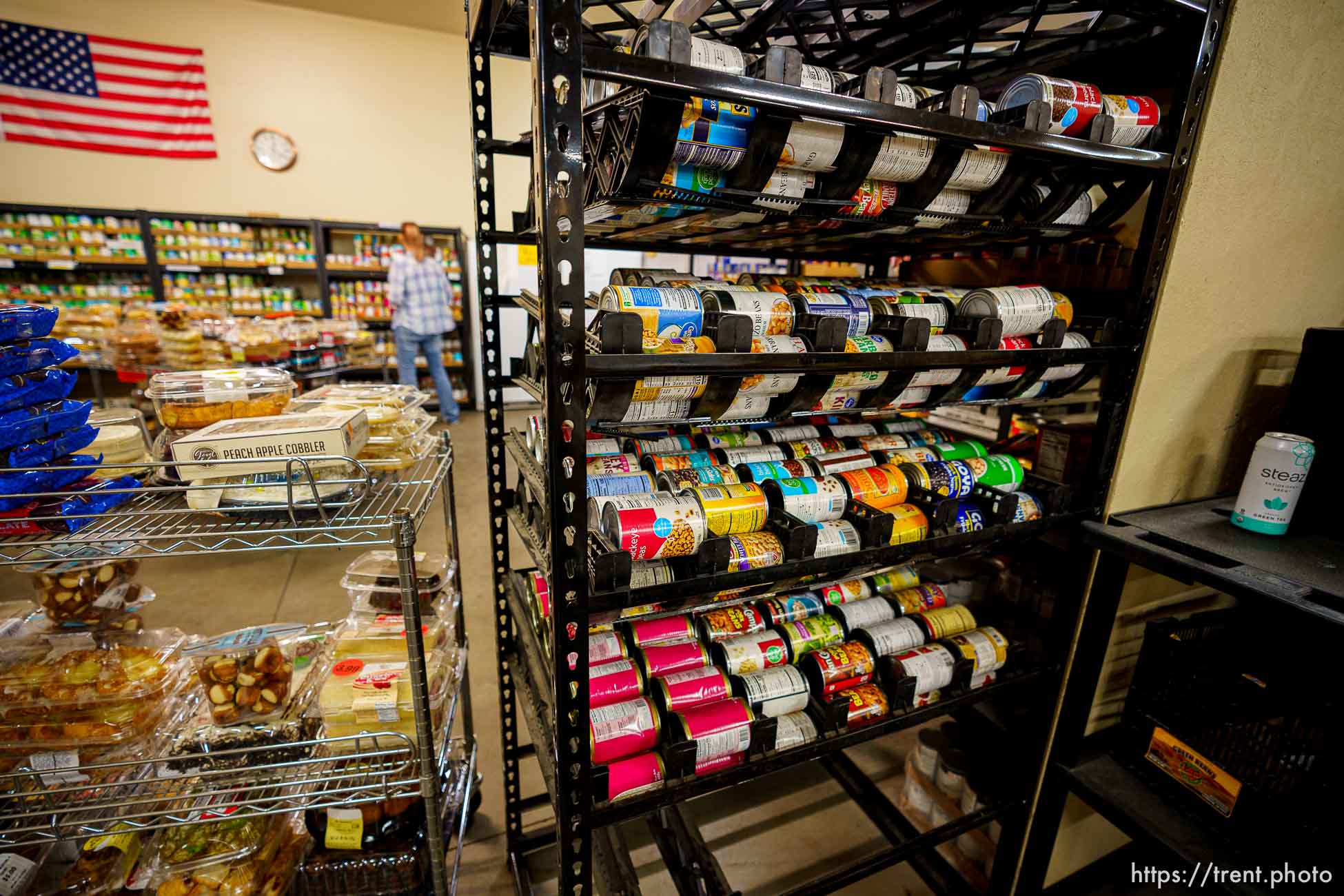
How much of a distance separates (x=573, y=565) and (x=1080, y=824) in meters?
1.77

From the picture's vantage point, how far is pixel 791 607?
55.3 inches

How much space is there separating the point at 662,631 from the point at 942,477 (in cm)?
74

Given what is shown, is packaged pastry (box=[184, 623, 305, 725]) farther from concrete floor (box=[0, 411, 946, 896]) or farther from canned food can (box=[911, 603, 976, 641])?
canned food can (box=[911, 603, 976, 641])

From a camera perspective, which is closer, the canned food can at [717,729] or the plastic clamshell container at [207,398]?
the canned food can at [717,729]

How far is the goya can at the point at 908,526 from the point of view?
1174 millimetres

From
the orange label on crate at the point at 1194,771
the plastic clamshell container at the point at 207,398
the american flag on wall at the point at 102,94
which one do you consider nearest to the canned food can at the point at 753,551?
the orange label on crate at the point at 1194,771

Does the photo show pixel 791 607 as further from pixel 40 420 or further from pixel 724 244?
pixel 40 420

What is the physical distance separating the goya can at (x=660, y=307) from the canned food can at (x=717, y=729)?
29.6 inches

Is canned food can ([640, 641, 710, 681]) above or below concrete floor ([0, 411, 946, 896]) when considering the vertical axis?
above

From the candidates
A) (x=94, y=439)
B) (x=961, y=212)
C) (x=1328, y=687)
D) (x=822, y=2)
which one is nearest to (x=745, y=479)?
(x=961, y=212)

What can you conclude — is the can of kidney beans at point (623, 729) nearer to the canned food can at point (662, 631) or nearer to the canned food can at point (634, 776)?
the canned food can at point (634, 776)

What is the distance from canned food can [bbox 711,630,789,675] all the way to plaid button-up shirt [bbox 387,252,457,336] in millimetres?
5233

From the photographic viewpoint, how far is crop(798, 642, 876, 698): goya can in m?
1.25

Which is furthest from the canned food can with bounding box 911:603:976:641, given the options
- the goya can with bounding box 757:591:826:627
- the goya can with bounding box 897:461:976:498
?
the goya can with bounding box 897:461:976:498
